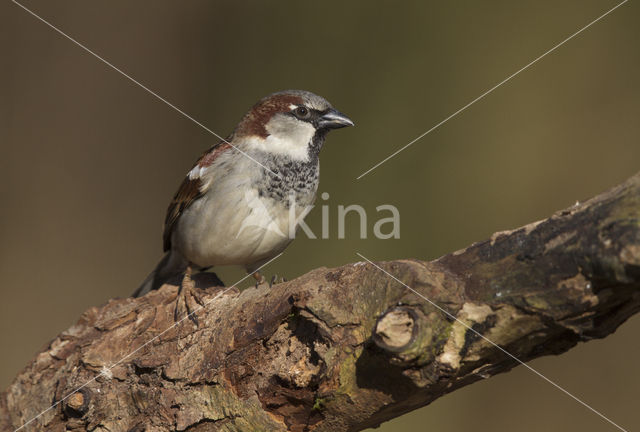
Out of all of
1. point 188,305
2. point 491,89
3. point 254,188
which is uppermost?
point 491,89

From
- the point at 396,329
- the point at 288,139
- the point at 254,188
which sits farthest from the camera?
the point at 288,139

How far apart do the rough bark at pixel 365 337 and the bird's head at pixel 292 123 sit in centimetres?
98

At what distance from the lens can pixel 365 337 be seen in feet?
5.89

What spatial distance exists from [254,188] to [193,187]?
0.46m

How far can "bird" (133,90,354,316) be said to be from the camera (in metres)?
2.98

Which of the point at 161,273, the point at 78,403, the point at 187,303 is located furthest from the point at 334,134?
the point at 78,403

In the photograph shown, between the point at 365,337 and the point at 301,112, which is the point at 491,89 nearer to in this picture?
the point at 301,112

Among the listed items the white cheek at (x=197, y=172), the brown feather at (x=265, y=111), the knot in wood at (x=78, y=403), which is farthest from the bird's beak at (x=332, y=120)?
the knot in wood at (x=78, y=403)

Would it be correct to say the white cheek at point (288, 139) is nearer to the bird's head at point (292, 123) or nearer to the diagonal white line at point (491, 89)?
the bird's head at point (292, 123)

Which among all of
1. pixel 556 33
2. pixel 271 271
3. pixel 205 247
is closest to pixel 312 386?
pixel 205 247

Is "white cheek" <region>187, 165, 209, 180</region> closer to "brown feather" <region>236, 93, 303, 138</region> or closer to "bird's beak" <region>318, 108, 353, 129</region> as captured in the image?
"brown feather" <region>236, 93, 303, 138</region>

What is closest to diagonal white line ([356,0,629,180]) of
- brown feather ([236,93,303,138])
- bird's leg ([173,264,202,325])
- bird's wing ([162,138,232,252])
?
brown feather ([236,93,303,138])

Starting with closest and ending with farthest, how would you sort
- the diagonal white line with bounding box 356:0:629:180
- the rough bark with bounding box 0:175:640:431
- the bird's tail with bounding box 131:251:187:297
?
the rough bark with bounding box 0:175:640:431 < the bird's tail with bounding box 131:251:187:297 < the diagonal white line with bounding box 356:0:629:180

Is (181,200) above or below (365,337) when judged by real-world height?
above
